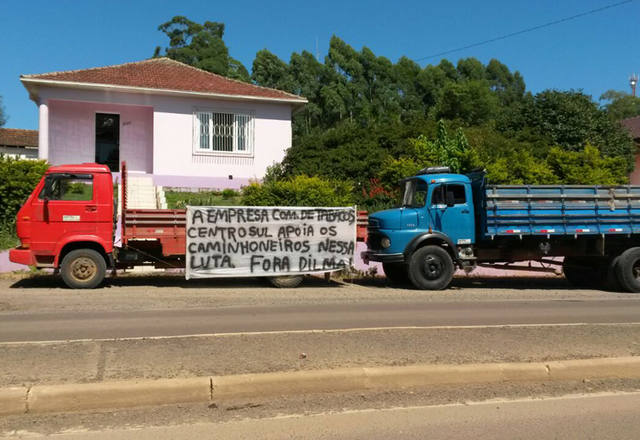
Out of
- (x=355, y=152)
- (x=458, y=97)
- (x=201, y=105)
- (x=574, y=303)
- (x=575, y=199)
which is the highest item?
(x=458, y=97)

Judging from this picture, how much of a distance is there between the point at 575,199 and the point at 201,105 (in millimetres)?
15518

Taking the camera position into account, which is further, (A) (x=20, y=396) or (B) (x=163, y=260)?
(B) (x=163, y=260)

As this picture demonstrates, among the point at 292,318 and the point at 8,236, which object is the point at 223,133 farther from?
the point at 292,318

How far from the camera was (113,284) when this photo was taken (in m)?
14.4

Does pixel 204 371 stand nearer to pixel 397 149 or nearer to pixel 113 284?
pixel 113 284

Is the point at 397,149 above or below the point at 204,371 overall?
above

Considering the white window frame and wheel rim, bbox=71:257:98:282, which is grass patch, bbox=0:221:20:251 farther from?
the white window frame

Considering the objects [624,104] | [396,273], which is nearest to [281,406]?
[396,273]

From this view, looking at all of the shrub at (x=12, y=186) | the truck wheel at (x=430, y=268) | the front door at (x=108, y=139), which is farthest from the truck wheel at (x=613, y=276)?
the front door at (x=108, y=139)

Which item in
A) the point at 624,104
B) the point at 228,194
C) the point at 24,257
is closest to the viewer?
the point at 24,257

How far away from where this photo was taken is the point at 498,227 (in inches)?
554

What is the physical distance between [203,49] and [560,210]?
56.4 metres

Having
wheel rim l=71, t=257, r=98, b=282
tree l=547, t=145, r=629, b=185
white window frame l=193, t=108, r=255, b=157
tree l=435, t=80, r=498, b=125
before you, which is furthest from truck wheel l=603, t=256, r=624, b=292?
tree l=435, t=80, r=498, b=125

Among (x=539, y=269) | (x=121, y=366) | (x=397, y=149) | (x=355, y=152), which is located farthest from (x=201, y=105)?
(x=121, y=366)
